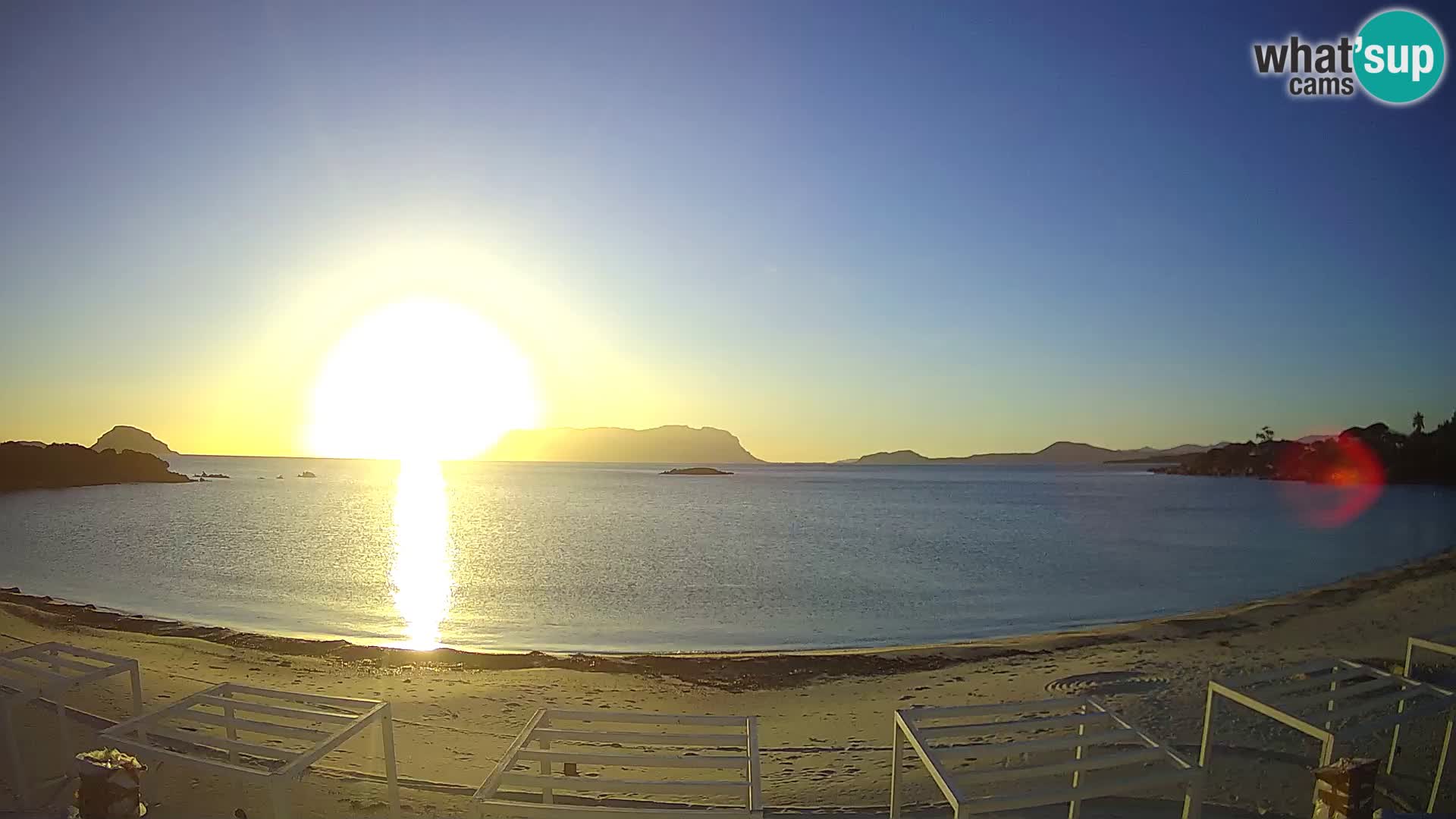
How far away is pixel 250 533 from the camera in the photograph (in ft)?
150

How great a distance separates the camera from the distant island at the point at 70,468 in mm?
90438

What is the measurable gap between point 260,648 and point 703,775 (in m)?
13.0

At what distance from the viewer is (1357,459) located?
108438 millimetres

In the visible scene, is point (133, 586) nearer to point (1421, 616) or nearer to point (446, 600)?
point (446, 600)

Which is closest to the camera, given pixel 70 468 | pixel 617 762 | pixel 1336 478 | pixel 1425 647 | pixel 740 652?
pixel 617 762

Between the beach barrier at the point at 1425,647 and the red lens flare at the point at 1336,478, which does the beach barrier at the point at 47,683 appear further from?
the red lens flare at the point at 1336,478

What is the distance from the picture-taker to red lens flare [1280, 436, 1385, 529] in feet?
218

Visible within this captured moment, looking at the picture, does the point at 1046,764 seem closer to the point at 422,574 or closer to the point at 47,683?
the point at 47,683

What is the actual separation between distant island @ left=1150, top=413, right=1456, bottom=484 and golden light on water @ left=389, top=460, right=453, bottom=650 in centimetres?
11675

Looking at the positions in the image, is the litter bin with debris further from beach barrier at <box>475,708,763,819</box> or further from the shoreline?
the shoreline

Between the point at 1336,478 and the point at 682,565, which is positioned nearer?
the point at 682,565

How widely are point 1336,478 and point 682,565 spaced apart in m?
119

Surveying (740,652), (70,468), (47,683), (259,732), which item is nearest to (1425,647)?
(259,732)

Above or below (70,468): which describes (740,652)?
below
